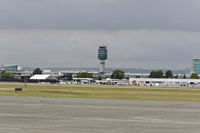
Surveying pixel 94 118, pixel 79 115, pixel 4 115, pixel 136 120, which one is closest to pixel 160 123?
pixel 136 120

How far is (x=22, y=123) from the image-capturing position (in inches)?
1278

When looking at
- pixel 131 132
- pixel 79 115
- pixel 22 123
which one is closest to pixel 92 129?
pixel 131 132

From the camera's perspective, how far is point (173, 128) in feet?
102

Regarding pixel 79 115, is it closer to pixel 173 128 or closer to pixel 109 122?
pixel 109 122

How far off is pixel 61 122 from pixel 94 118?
14.5ft

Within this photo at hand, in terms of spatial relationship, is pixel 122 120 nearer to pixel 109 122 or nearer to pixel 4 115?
pixel 109 122

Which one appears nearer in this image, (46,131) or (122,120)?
(46,131)

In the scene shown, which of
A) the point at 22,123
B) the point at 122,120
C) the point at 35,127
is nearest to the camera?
the point at 35,127

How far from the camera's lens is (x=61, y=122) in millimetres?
33438

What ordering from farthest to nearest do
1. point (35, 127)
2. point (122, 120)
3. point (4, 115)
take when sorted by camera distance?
point (4, 115)
point (122, 120)
point (35, 127)

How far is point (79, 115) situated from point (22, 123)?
319 inches

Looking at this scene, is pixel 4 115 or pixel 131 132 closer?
pixel 131 132

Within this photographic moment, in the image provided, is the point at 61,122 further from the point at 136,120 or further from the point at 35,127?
the point at 136,120

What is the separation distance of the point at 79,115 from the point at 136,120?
5932 millimetres
